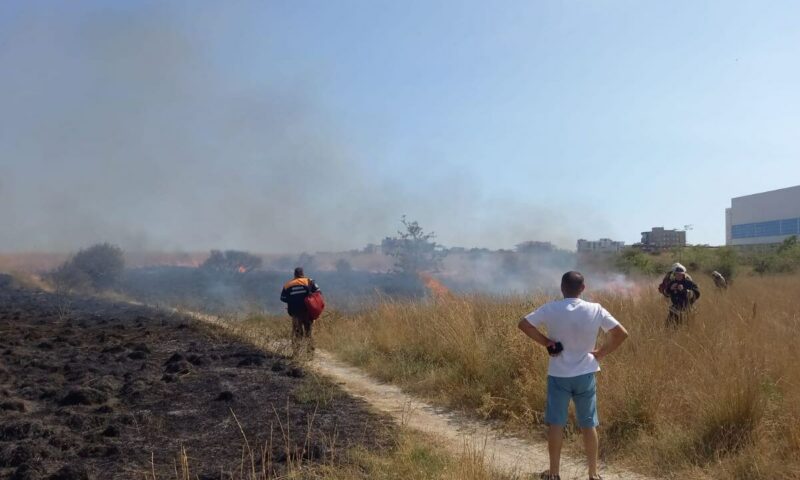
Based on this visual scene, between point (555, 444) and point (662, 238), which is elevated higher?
point (662, 238)

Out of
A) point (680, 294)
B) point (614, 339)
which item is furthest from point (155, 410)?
point (680, 294)

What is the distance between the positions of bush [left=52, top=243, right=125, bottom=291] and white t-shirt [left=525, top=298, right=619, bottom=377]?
2943 centimetres

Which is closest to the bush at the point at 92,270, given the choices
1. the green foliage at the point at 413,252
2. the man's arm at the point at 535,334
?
the green foliage at the point at 413,252

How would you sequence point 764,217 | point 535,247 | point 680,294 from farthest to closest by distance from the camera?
point 764,217
point 535,247
point 680,294

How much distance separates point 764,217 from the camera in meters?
55.0

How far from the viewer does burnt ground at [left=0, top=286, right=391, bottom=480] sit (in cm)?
536

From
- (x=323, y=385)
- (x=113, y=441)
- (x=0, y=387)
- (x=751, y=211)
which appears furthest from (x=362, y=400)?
(x=751, y=211)

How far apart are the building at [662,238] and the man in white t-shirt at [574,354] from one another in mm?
35834

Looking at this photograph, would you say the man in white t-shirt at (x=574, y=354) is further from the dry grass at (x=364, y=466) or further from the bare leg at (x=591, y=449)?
the dry grass at (x=364, y=466)

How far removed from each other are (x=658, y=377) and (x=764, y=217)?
185 ft

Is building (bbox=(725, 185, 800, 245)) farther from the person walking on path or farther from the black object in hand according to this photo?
the black object in hand

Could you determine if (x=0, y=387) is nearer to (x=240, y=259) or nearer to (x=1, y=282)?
(x=1, y=282)

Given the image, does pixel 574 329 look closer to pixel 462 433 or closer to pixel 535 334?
pixel 535 334

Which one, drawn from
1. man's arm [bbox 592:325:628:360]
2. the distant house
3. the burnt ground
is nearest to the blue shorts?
man's arm [bbox 592:325:628:360]
